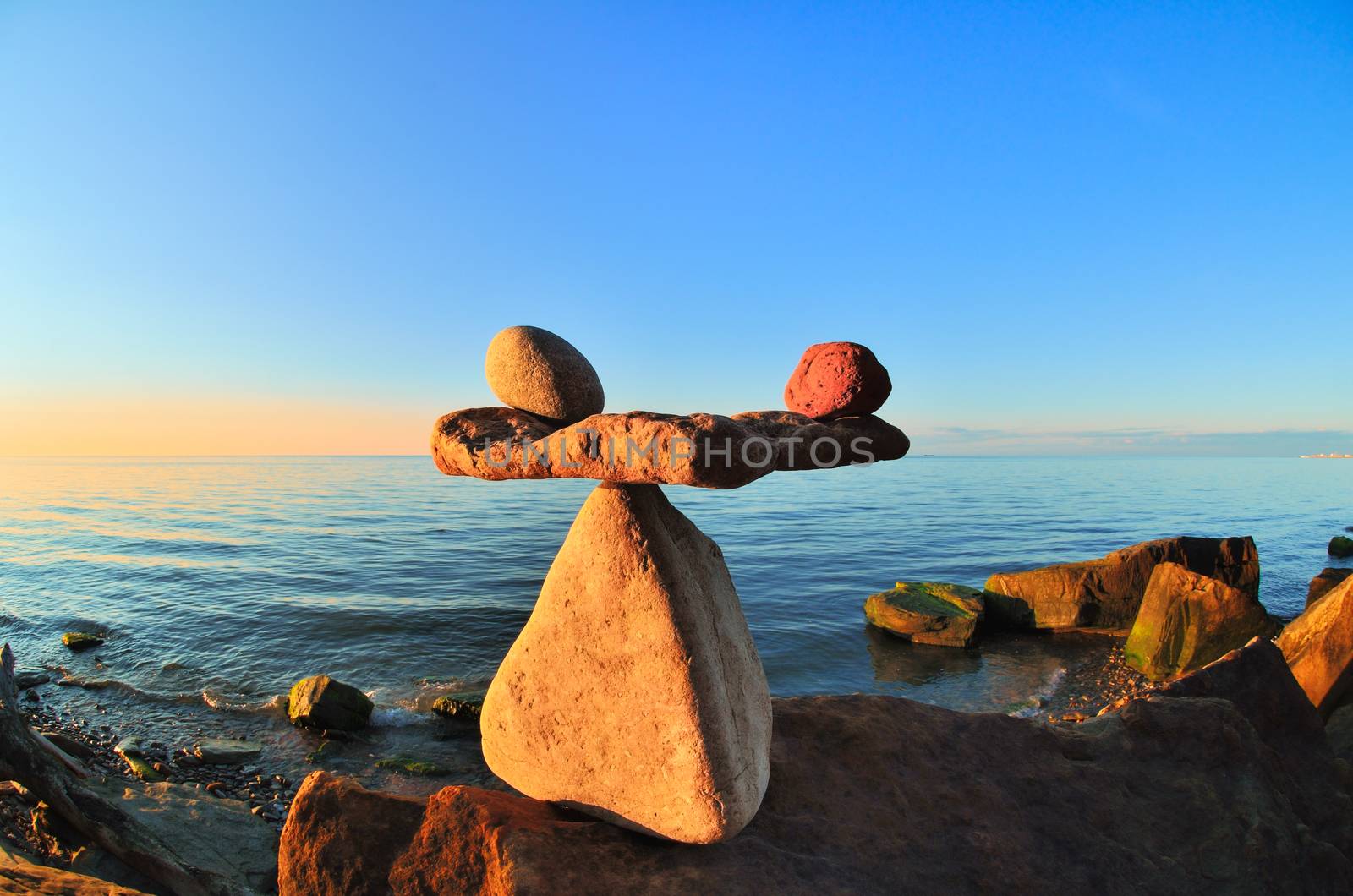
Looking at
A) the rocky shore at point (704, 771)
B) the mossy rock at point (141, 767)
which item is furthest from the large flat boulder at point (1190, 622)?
the mossy rock at point (141, 767)

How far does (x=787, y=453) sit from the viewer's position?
10.4ft

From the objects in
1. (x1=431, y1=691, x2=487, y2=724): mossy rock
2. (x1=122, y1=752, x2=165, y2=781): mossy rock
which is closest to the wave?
(x1=431, y1=691, x2=487, y2=724): mossy rock

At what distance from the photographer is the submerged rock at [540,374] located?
12.1 feet

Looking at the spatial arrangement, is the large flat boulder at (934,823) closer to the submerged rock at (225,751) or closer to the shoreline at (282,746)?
the shoreline at (282,746)

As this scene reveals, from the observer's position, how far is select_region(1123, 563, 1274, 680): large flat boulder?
10164 mm

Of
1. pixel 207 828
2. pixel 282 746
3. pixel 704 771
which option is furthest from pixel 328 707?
pixel 704 771

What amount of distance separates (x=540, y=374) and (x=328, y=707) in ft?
24.2

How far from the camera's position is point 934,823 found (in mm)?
3990

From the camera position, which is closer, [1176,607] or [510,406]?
[510,406]

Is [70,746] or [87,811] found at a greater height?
[87,811]

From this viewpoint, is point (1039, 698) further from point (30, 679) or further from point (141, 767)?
point (30, 679)

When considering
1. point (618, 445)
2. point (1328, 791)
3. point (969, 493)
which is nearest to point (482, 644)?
point (618, 445)

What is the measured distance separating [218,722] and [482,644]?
4.30 meters

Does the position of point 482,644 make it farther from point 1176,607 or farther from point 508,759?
point 1176,607
